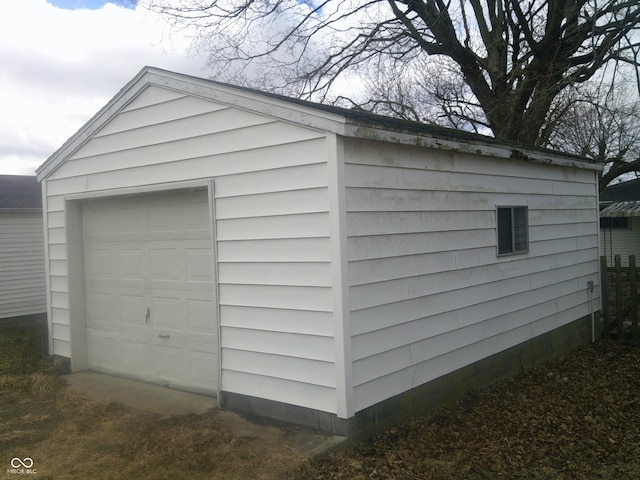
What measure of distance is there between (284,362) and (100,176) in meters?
3.70

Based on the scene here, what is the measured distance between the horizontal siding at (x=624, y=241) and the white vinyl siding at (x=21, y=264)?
20062 millimetres

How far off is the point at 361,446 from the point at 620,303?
6930 millimetres

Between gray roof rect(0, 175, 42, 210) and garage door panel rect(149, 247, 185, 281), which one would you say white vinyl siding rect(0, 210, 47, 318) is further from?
garage door panel rect(149, 247, 185, 281)

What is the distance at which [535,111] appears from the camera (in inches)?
589

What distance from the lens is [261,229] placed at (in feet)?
18.4

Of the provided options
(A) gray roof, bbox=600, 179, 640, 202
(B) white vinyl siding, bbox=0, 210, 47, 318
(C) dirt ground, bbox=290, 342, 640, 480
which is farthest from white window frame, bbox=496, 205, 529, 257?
(A) gray roof, bbox=600, 179, 640, 202

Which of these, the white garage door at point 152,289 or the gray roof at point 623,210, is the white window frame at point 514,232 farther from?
the gray roof at point 623,210

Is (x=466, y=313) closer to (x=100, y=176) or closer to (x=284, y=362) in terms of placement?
(x=284, y=362)

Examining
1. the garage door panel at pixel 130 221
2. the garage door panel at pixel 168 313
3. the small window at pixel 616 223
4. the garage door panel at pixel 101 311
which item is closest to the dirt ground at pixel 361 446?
the garage door panel at pixel 101 311

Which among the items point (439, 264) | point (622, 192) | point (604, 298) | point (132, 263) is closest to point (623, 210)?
point (622, 192)

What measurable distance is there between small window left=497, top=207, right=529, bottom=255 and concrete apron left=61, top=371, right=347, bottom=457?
12.5 feet

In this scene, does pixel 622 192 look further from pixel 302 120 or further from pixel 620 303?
pixel 302 120

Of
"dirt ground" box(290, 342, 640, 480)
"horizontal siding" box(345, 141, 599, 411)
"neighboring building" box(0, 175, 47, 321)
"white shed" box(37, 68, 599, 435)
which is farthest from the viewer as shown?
Answer: "neighboring building" box(0, 175, 47, 321)

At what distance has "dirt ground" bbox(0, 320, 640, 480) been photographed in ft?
15.1
